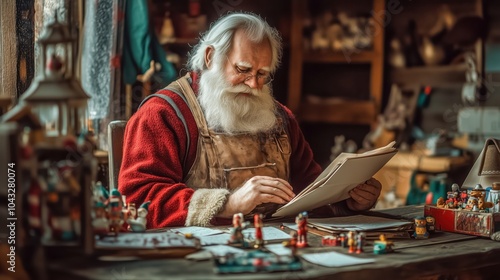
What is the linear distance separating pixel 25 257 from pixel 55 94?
0.39 m

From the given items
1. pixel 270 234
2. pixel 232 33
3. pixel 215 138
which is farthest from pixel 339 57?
pixel 270 234

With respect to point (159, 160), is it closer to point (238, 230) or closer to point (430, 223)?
point (238, 230)

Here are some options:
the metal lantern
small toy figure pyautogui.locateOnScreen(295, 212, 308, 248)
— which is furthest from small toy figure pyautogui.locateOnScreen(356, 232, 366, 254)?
the metal lantern

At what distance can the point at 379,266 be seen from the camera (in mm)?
1887

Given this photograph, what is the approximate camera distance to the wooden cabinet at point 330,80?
18.4 ft

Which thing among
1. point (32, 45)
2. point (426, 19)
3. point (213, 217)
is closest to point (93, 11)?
point (32, 45)

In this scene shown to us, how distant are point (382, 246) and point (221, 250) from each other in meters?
0.44

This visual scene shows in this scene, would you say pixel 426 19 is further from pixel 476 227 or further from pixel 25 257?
pixel 25 257

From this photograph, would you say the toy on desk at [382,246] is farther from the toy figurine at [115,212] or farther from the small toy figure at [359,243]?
the toy figurine at [115,212]

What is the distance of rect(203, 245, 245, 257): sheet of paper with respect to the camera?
6.38ft

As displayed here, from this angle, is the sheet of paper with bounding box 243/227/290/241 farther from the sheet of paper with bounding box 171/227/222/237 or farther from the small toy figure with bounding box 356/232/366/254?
the small toy figure with bounding box 356/232/366/254

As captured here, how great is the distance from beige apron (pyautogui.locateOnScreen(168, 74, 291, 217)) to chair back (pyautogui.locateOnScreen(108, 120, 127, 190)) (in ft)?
0.88

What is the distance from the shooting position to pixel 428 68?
17.7ft

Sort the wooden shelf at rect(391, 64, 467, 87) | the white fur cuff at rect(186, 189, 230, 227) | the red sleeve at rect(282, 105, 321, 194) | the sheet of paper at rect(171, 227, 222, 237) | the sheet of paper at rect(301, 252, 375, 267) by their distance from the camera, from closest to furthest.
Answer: the sheet of paper at rect(301, 252, 375, 267) < the sheet of paper at rect(171, 227, 222, 237) < the white fur cuff at rect(186, 189, 230, 227) < the red sleeve at rect(282, 105, 321, 194) < the wooden shelf at rect(391, 64, 467, 87)
